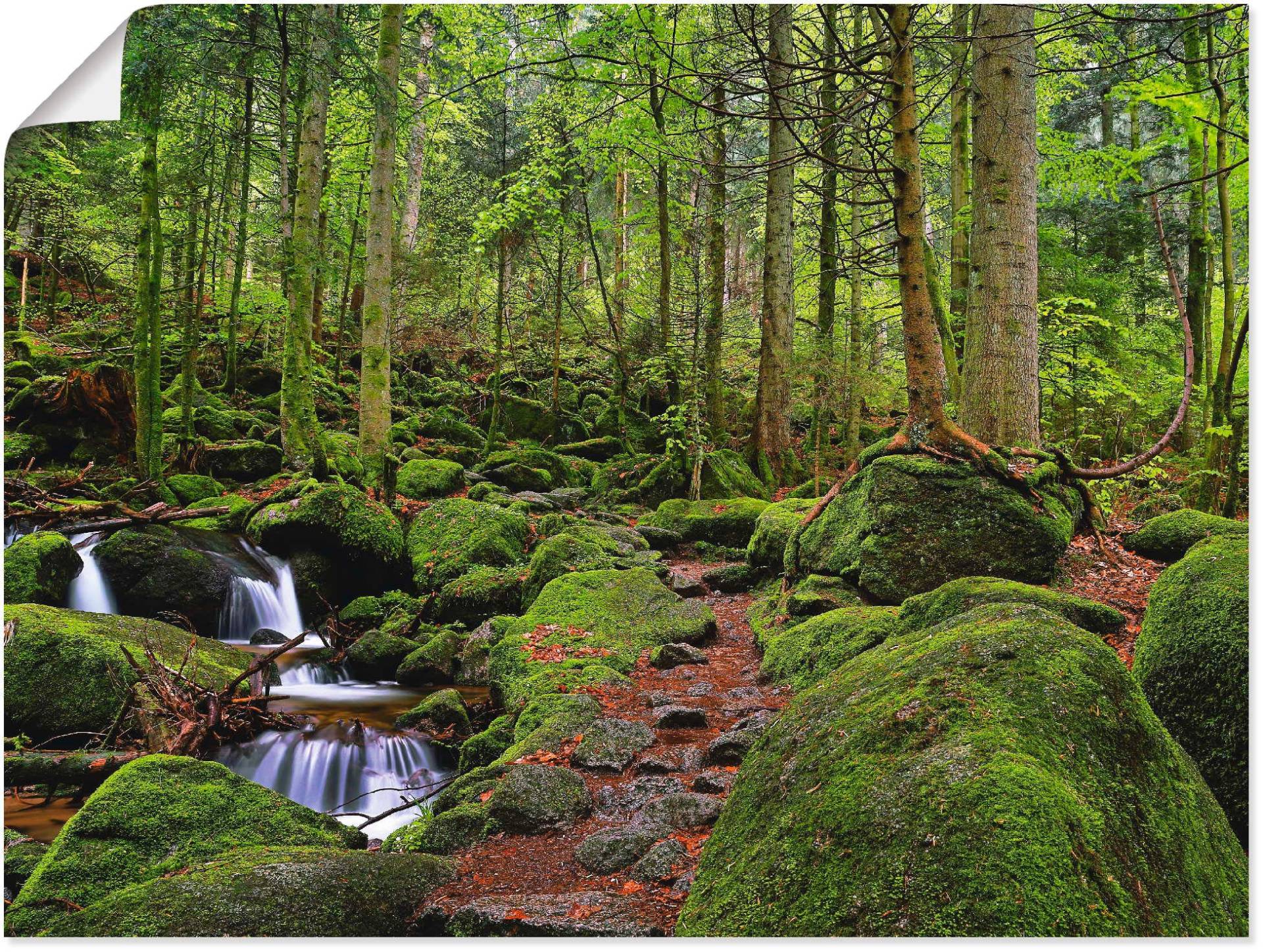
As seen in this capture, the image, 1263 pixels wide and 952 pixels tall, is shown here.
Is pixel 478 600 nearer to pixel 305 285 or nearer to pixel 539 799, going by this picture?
pixel 539 799

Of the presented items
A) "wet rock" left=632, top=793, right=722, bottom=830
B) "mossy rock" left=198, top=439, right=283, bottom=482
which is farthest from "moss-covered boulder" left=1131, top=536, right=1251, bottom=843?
"mossy rock" left=198, top=439, right=283, bottom=482

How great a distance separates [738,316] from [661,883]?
1079cm

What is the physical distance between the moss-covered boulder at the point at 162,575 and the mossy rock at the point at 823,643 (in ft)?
17.5

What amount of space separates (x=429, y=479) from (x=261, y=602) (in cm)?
383

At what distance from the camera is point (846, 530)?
5.44 m

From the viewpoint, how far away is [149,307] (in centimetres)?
793

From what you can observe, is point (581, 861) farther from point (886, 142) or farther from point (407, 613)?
point (407, 613)

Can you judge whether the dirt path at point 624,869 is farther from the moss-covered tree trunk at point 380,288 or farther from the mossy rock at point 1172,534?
the moss-covered tree trunk at point 380,288

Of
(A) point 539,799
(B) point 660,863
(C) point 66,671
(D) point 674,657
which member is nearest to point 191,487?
(C) point 66,671

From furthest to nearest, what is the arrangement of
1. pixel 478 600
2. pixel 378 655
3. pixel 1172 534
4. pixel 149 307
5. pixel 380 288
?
1. pixel 380 288
2. pixel 149 307
3. pixel 478 600
4. pixel 378 655
5. pixel 1172 534

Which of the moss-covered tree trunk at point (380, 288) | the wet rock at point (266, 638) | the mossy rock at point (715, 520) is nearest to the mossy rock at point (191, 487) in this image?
the moss-covered tree trunk at point (380, 288)

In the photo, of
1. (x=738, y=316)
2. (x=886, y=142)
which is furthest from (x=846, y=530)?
(x=738, y=316)

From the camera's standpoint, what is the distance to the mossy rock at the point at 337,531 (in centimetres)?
790

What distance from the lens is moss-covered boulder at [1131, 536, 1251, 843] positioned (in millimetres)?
2318
